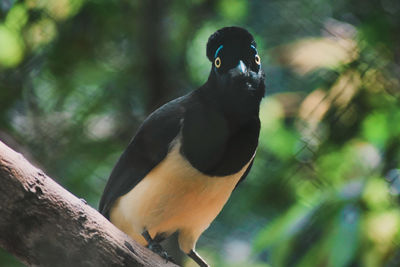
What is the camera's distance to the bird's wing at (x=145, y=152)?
7.06ft

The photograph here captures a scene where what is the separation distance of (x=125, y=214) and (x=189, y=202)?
0.25 metres

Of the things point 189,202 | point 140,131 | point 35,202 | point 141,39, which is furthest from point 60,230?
point 141,39

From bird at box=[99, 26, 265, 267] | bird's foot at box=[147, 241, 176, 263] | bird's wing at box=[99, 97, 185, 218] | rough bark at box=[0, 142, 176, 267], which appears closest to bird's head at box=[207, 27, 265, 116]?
bird at box=[99, 26, 265, 267]

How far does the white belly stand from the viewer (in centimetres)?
207

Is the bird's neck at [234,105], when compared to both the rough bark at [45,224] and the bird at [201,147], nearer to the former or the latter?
the bird at [201,147]

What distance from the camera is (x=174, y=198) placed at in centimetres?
210

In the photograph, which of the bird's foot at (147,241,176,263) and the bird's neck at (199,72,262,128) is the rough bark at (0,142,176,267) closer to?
the bird's foot at (147,241,176,263)

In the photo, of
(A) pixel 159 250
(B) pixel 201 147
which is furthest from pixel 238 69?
(A) pixel 159 250

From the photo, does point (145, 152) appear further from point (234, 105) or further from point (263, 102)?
point (263, 102)

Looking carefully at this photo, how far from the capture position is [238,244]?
12.0 ft

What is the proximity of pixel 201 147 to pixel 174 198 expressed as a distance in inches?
7.3

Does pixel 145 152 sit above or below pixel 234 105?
below

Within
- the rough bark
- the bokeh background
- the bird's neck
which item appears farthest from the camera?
the bokeh background

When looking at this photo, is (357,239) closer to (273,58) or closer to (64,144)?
(273,58)
